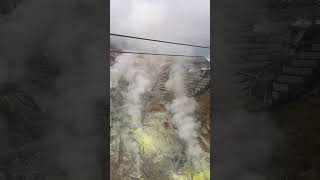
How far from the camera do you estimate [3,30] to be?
1.76m

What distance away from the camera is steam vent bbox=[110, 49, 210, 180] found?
910 cm

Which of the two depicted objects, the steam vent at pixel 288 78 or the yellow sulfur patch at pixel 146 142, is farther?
the yellow sulfur patch at pixel 146 142

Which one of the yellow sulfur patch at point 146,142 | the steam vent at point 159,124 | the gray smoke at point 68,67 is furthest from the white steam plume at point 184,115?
the gray smoke at point 68,67

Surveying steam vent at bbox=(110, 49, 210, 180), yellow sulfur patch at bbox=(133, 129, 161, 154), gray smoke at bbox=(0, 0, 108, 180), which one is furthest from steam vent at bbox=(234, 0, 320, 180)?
yellow sulfur patch at bbox=(133, 129, 161, 154)

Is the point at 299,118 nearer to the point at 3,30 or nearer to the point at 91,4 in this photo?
the point at 91,4

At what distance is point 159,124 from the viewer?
9531 mm

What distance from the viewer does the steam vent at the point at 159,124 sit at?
9102 mm

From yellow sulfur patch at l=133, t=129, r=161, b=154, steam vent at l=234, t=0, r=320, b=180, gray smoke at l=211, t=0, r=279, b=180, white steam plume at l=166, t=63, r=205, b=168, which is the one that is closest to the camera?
steam vent at l=234, t=0, r=320, b=180

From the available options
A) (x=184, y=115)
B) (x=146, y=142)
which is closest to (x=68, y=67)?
(x=184, y=115)

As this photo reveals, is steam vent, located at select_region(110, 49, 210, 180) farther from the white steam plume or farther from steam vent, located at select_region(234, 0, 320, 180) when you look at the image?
steam vent, located at select_region(234, 0, 320, 180)

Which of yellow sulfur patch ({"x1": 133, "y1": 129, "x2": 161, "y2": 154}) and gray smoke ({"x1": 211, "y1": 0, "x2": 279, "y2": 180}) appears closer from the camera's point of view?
gray smoke ({"x1": 211, "y1": 0, "x2": 279, "y2": 180})

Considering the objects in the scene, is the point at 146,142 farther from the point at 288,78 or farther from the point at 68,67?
the point at 288,78

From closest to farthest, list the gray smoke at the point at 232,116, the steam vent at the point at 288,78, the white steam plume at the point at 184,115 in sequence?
1. the steam vent at the point at 288,78
2. the gray smoke at the point at 232,116
3. the white steam plume at the point at 184,115

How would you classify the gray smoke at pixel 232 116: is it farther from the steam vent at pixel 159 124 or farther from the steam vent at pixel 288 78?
the steam vent at pixel 159 124
